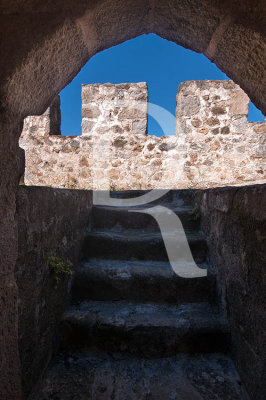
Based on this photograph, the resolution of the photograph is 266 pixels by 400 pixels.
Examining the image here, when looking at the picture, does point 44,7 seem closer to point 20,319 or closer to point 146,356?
point 20,319

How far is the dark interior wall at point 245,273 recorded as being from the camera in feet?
3.68

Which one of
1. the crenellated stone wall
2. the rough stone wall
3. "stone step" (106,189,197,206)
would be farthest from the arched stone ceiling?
the crenellated stone wall

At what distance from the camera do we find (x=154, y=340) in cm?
146

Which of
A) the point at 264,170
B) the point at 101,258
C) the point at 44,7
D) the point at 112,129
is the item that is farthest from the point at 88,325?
the point at 264,170

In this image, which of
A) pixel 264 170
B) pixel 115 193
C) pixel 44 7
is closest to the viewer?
pixel 44 7

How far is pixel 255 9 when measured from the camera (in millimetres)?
866

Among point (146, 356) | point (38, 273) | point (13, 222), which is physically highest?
point (13, 222)

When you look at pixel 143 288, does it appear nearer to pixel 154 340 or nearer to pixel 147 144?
pixel 154 340

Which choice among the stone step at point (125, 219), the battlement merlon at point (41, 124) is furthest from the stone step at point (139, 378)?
the battlement merlon at point (41, 124)

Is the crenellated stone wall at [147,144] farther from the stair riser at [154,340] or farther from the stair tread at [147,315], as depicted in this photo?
the stair riser at [154,340]

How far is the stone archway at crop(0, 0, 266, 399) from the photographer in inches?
33.3

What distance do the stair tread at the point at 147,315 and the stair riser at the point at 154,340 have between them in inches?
1.1

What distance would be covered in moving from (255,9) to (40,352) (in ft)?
5.71

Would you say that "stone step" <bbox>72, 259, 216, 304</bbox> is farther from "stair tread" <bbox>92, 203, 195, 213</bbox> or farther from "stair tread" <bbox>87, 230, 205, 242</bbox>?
"stair tread" <bbox>92, 203, 195, 213</bbox>
